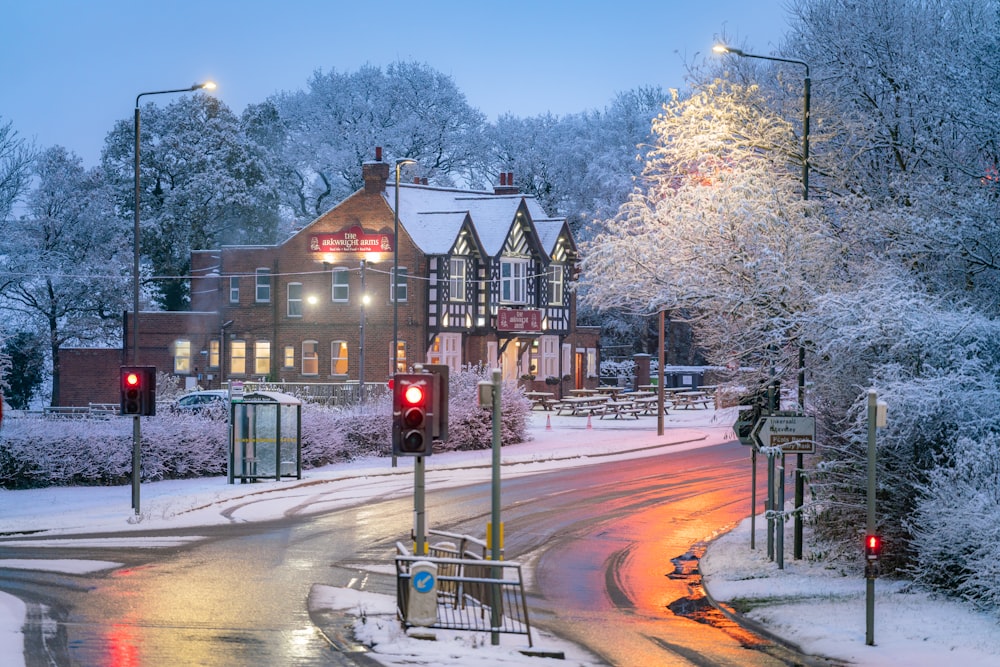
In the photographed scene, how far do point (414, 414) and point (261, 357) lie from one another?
49499 millimetres

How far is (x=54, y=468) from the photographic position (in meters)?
29.2

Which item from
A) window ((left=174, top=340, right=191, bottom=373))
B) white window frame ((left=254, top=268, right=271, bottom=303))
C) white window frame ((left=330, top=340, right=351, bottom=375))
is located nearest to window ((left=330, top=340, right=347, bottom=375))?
white window frame ((left=330, top=340, right=351, bottom=375))

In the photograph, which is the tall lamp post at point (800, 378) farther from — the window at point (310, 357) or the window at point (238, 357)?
the window at point (238, 357)

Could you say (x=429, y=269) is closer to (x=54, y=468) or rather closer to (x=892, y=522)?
(x=54, y=468)

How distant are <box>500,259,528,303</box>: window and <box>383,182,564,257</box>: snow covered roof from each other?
1371mm

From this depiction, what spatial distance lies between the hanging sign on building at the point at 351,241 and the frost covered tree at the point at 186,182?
15.3 metres

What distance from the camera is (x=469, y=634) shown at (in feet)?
46.4

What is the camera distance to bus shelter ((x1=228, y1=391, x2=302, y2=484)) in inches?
1201

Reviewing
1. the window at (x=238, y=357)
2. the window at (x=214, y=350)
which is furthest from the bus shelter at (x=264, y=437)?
the window at (x=214, y=350)

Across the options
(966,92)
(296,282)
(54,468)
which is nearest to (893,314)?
(966,92)

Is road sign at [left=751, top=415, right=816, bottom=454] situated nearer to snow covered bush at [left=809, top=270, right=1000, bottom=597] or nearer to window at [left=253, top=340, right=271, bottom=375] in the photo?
snow covered bush at [left=809, top=270, right=1000, bottom=597]

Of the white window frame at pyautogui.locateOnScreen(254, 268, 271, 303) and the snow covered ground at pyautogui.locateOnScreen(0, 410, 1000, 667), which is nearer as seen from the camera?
the snow covered ground at pyautogui.locateOnScreen(0, 410, 1000, 667)

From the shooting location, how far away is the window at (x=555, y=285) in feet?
212

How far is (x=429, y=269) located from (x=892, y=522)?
→ 137 ft
